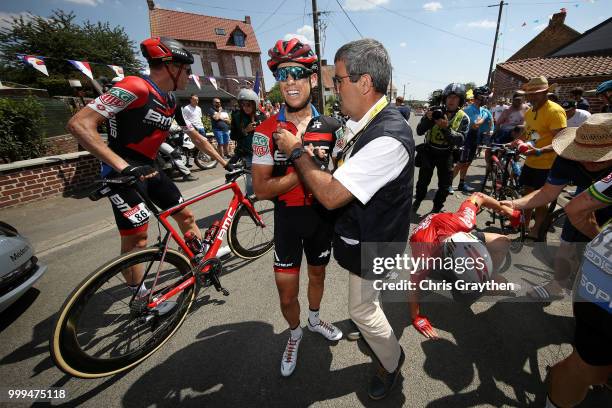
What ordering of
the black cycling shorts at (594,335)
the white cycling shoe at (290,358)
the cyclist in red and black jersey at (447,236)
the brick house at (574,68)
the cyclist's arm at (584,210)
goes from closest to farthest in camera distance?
the black cycling shorts at (594,335) < the cyclist's arm at (584,210) < the white cycling shoe at (290,358) < the cyclist in red and black jersey at (447,236) < the brick house at (574,68)

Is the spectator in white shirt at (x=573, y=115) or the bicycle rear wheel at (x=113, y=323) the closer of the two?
the bicycle rear wheel at (x=113, y=323)

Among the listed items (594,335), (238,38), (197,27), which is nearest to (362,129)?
(594,335)

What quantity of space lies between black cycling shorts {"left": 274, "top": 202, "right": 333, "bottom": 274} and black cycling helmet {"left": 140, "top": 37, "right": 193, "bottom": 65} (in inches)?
69.1

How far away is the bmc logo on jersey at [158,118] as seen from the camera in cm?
239

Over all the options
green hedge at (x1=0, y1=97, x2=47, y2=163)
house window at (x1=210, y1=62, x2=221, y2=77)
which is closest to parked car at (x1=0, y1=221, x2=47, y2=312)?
green hedge at (x1=0, y1=97, x2=47, y2=163)

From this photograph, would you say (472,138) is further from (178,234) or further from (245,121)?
(178,234)

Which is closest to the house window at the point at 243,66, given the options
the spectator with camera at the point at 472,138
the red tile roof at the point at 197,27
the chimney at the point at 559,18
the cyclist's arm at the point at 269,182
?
the red tile roof at the point at 197,27

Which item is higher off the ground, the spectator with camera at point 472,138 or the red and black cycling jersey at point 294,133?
the red and black cycling jersey at point 294,133

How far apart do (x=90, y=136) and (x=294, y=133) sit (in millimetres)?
1572

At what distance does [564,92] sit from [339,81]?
1482cm

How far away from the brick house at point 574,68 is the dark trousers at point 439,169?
10.2 m

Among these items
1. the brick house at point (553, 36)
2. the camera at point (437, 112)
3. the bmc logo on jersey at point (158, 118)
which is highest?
A: the brick house at point (553, 36)

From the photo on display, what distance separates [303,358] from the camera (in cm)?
221

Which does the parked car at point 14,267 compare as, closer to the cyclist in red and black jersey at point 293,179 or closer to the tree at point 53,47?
the cyclist in red and black jersey at point 293,179
